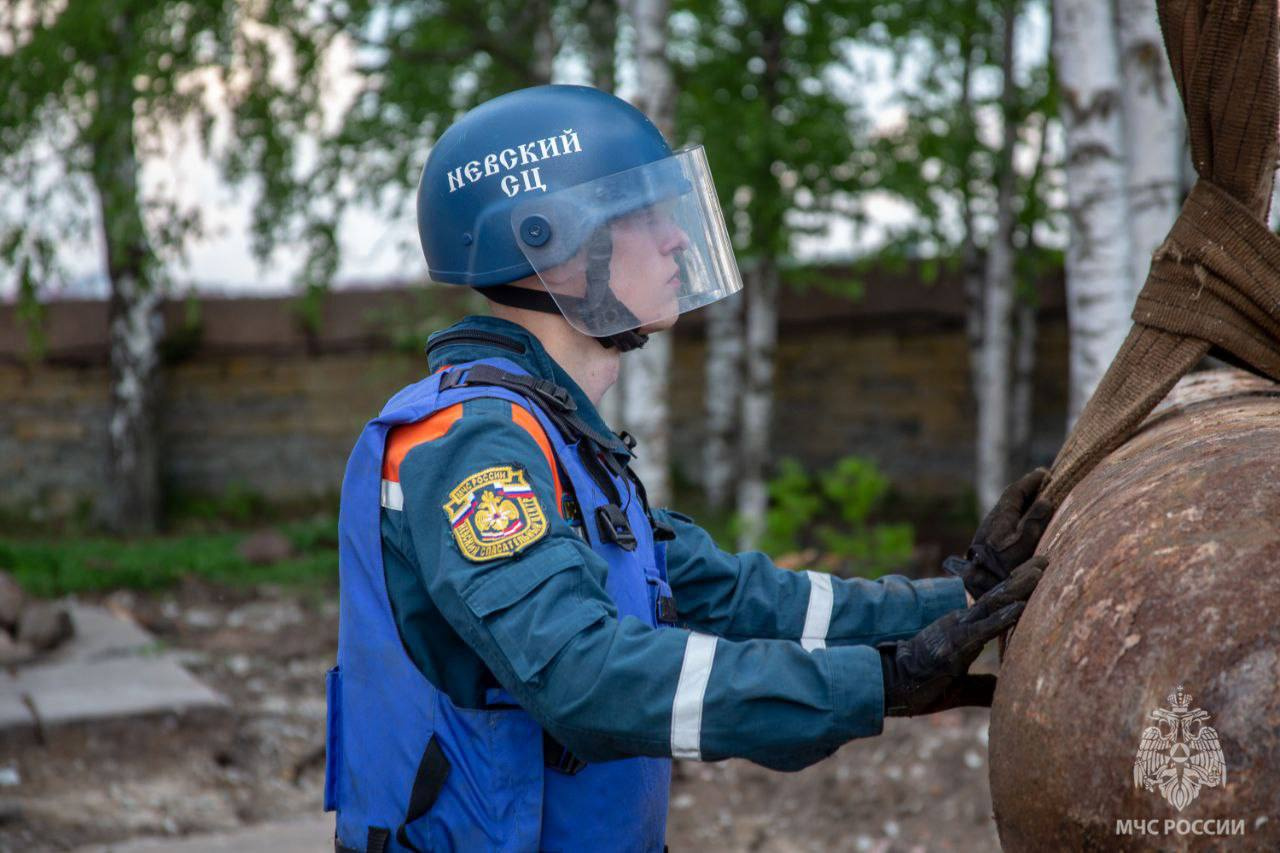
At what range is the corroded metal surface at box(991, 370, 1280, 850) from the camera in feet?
3.85

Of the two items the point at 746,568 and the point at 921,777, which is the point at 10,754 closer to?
the point at 921,777

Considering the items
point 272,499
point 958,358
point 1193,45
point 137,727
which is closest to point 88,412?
point 272,499

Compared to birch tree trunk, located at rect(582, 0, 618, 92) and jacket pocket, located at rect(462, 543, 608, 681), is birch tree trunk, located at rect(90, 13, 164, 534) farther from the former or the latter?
jacket pocket, located at rect(462, 543, 608, 681)

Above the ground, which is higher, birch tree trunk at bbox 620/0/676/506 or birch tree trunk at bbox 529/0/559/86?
birch tree trunk at bbox 529/0/559/86

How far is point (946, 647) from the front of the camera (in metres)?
1.58

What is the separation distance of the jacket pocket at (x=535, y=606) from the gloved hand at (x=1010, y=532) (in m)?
0.67

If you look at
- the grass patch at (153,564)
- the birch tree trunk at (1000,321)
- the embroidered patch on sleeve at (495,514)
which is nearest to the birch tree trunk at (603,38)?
the birch tree trunk at (1000,321)

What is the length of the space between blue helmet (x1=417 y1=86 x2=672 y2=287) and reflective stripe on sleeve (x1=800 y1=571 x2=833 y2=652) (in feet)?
2.47

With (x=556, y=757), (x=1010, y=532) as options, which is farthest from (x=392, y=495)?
(x=1010, y=532)

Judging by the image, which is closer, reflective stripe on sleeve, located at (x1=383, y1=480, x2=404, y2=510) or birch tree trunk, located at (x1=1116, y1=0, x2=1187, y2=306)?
reflective stripe on sleeve, located at (x1=383, y1=480, x2=404, y2=510)

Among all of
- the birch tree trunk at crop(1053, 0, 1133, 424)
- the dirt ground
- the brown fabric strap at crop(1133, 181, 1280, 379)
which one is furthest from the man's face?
the dirt ground

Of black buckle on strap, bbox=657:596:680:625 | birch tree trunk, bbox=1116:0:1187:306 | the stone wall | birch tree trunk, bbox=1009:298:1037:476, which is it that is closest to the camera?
black buckle on strap, bbox=657:596:680:625

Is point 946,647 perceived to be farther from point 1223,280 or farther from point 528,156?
point 528,156

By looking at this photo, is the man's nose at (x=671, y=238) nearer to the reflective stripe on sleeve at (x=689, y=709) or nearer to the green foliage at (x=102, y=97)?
the reflective stripe on sleeve at (x=689, y=709)
